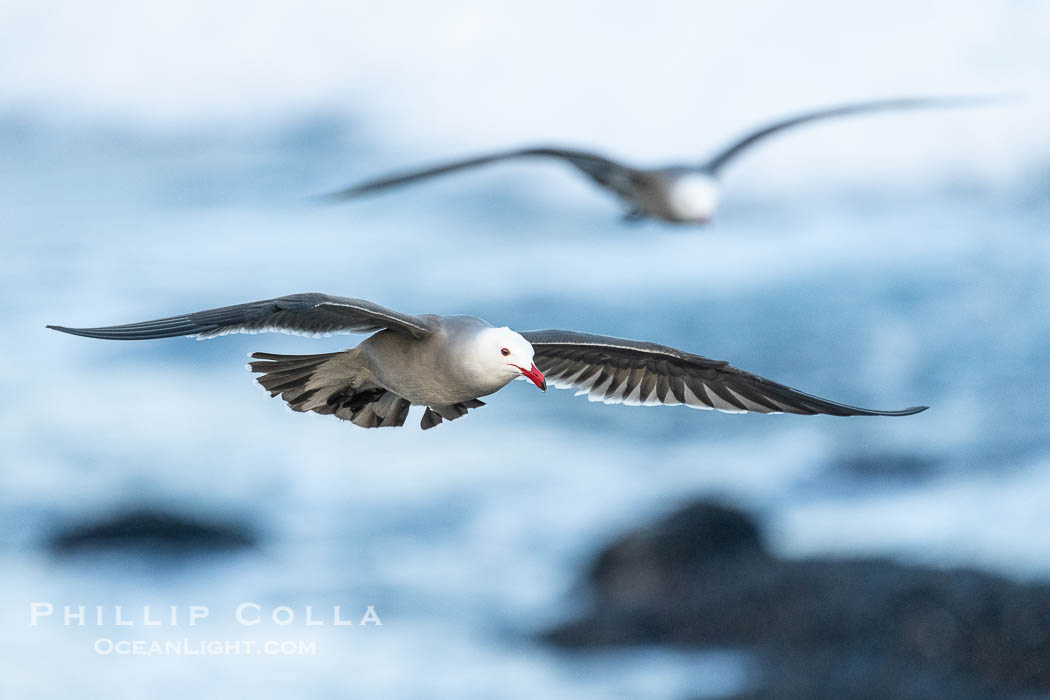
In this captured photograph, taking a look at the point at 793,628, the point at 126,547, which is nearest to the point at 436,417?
the point at 793,628

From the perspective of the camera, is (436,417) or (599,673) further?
(599,673)

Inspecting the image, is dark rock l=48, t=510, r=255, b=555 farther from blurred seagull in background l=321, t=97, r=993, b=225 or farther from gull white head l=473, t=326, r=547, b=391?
gull white head l=473, t=326, r=547, b=391

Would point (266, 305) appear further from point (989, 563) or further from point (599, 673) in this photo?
point (989, 563)

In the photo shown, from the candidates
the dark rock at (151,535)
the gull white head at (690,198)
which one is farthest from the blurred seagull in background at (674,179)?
the dark rock at (151,535)

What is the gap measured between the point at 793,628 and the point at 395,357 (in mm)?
7608

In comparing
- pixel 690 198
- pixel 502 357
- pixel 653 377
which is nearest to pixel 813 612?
pixel 690 198

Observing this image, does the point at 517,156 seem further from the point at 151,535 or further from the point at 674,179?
the point at 151,535

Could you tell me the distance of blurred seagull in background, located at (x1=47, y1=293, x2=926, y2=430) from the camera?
7.05 metres

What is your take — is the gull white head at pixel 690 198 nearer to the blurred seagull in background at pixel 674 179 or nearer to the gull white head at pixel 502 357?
the blurred seagull in background at pixel 674 179

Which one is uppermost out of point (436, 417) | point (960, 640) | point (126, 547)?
point (126, 547)

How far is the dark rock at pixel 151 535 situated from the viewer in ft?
61.5

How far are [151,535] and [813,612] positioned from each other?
8.74 meters

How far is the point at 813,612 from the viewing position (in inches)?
566

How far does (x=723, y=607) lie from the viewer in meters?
14.7
